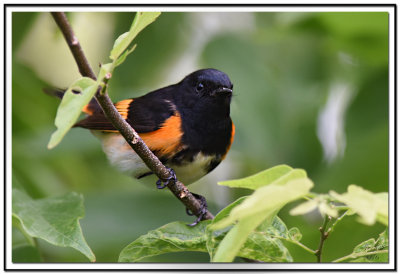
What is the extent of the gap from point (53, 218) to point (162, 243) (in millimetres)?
469

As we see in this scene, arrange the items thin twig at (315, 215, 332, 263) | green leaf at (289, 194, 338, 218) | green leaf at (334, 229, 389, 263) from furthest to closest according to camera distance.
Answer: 1. green leaf at (334, 229, 389, 263)
2. thin twig at (315, 215, 332, 263)
3. green leaf at (289, 194, 338, 218)

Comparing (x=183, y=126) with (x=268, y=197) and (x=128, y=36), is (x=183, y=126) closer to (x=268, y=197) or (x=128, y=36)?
(x=128, y=36)

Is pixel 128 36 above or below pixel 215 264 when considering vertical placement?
above

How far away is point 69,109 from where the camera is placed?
3.35ft

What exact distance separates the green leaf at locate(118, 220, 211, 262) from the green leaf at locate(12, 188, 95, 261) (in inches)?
5.0

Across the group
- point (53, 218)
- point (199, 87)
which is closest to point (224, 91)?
point (199, 87)

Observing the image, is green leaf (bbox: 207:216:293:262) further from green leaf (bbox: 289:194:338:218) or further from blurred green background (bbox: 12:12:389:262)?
blurred green background (bbox: 12:12:389:262)

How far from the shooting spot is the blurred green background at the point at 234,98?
2682mm

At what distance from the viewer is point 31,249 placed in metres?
2.00

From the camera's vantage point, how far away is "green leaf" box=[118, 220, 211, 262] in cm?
160

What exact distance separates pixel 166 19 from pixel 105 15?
0.42 metres

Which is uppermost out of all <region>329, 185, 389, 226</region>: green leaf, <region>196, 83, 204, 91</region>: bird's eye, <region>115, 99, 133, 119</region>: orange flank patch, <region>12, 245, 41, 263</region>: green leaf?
<region>196, 83, 204, 91</region>: bird's eye

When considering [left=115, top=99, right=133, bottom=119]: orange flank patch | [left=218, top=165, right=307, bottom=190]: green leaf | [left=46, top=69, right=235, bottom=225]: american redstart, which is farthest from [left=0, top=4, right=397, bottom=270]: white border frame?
[left=115, top=99, right=133, bottom=119]: orange flank patch
